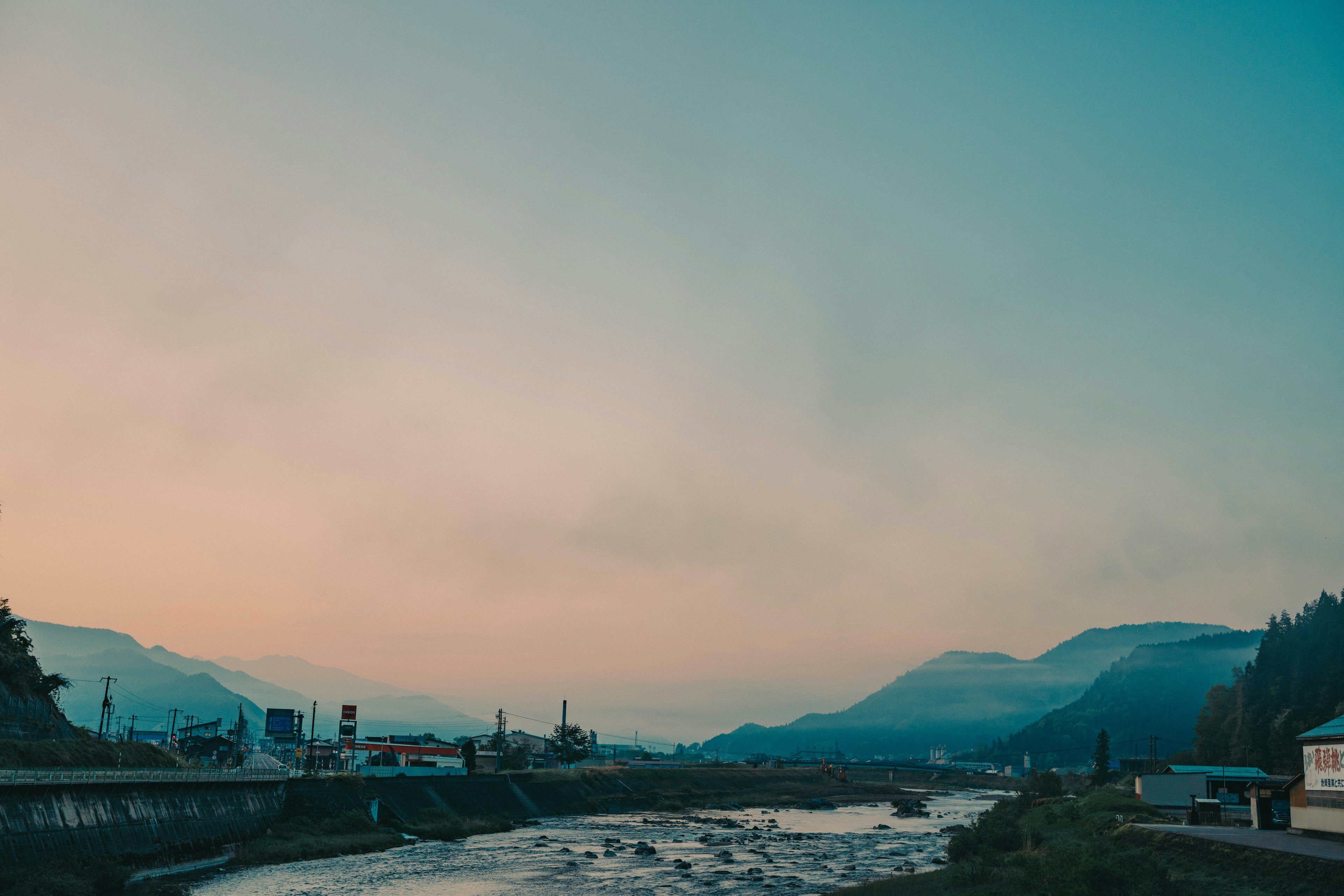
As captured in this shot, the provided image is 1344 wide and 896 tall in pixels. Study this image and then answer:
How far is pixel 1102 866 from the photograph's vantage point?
132ft

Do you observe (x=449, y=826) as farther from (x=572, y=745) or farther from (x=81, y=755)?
(x=572, y=745)

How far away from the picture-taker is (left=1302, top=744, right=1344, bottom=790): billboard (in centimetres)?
4262

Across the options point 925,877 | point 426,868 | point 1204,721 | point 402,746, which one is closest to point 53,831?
point 426,868

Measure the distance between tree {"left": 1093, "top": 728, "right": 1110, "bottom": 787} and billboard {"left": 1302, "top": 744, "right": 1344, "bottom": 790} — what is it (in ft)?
395

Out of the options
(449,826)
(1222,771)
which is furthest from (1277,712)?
(449,826)

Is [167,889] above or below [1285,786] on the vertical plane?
below

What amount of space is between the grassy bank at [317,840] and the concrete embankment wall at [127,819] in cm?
187

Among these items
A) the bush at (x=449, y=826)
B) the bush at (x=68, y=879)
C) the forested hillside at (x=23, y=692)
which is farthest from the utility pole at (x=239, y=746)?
the bush at (x=68, y=879)

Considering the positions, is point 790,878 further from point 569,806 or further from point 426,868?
point 569,806

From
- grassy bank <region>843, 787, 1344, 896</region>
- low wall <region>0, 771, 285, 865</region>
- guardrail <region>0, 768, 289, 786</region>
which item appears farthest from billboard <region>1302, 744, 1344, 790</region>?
Result: guardrail <region>0, 768, 289, 786</region>

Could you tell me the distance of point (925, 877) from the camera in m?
62.2

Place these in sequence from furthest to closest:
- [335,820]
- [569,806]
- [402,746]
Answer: [402,746], [569,806], [335,820]

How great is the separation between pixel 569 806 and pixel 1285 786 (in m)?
105

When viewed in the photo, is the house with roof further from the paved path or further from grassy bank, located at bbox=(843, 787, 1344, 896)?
the paved path
